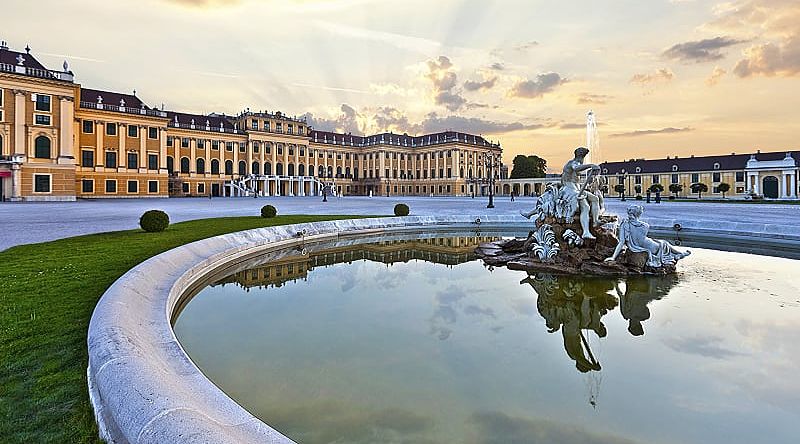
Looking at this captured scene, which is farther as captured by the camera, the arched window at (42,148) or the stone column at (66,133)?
the stone column at (66,133)

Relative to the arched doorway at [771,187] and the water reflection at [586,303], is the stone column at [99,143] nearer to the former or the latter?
the water reflection at [586,303]

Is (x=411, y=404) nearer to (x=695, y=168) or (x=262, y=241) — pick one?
(x=262, y=241)

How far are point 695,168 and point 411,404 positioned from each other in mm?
85346

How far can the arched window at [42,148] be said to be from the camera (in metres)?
41.7

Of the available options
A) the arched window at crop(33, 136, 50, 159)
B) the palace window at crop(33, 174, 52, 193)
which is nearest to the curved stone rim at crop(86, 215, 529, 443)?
the palace window at crop(33, 174, 52, 193)

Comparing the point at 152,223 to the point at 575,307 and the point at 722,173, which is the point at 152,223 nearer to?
the point at 575,307

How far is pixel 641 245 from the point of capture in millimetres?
9625

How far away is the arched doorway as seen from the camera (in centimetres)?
6231

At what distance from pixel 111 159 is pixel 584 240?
191 feet

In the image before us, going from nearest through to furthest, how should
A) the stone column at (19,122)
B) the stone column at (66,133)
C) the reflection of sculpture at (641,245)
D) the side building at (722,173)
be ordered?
the reflection of sculpture at (641,245)
the stone column at (19,122)
the stone column at (66,133)
the side building at (722,173)

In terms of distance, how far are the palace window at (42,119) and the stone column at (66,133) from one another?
1097mm

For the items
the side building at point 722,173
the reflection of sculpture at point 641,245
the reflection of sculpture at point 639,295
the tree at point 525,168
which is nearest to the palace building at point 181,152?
the tree at point 525,168

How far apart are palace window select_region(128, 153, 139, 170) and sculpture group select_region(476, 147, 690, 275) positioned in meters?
56.1

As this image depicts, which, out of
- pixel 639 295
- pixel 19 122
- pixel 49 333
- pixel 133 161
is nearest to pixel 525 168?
pixel 133 161
